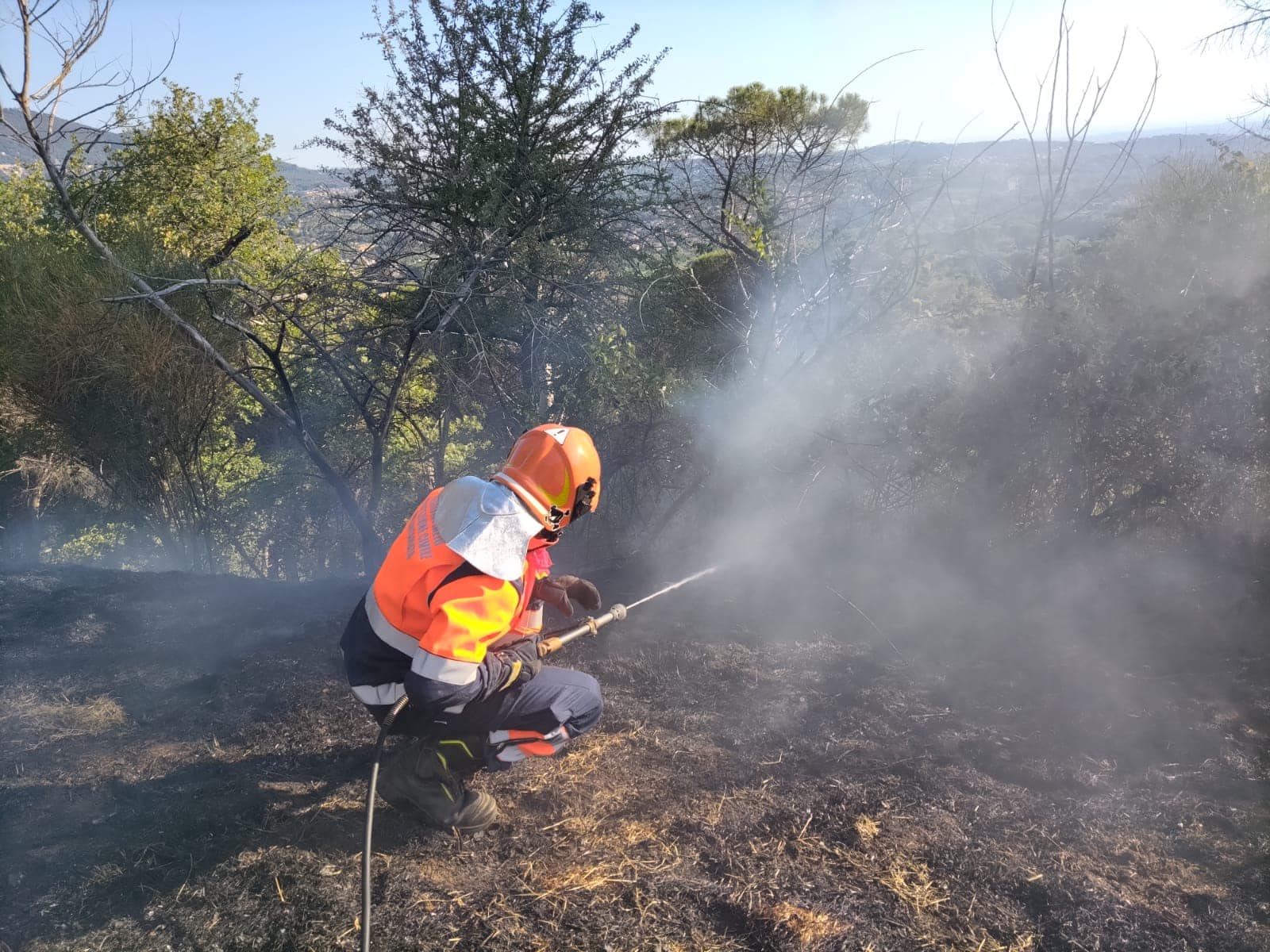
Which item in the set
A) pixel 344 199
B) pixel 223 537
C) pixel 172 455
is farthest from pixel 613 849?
pixel 223 537

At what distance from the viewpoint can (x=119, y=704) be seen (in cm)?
415

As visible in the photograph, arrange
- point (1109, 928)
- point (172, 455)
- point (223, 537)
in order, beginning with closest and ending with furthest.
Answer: point (1109, 928) < point (172, 455) < point (223, 537)

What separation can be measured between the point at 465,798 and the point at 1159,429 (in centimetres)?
554

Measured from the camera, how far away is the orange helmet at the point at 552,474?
9.39ft

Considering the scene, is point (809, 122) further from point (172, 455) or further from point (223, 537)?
point (223, 537)

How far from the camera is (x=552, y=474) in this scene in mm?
2869

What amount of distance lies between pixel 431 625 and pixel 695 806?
4.91ft

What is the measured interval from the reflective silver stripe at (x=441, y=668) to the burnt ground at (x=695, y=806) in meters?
0.83

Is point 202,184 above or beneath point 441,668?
above

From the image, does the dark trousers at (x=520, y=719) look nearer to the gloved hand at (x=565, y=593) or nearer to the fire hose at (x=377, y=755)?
the fire hose at (x=377, y=755)

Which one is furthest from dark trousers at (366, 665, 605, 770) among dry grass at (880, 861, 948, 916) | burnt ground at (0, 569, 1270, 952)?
dry grass at (880, 861, 948, 916)

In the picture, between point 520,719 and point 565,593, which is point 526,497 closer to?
point 565,593

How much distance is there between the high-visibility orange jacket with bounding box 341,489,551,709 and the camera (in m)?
2.59

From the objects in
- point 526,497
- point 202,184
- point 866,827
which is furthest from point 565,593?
point 202,184
